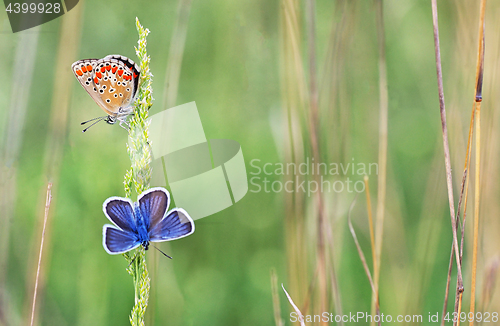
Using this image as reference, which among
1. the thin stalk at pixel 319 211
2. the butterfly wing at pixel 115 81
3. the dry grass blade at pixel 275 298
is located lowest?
the dry grass blade at pixel 275 298

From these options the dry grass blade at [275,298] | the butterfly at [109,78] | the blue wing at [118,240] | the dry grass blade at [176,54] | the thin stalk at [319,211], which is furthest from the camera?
the dry grass blade at [176,54]

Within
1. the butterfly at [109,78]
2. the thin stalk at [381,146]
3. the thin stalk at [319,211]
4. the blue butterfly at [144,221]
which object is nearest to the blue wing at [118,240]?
the blue butterfly at [144,221]

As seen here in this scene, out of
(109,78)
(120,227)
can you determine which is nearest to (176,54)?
(109,78)

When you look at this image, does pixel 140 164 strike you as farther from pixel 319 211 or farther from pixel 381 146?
pixel 381 146

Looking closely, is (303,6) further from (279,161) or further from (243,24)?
(279,161)

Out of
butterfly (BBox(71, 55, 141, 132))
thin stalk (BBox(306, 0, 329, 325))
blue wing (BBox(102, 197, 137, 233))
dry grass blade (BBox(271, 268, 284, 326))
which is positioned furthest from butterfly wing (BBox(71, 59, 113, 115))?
dry grass blade (BBox(271, 268, 284, 326))

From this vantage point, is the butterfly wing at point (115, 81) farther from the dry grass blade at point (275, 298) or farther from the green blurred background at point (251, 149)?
the dry grass blade at point (275, 298)
